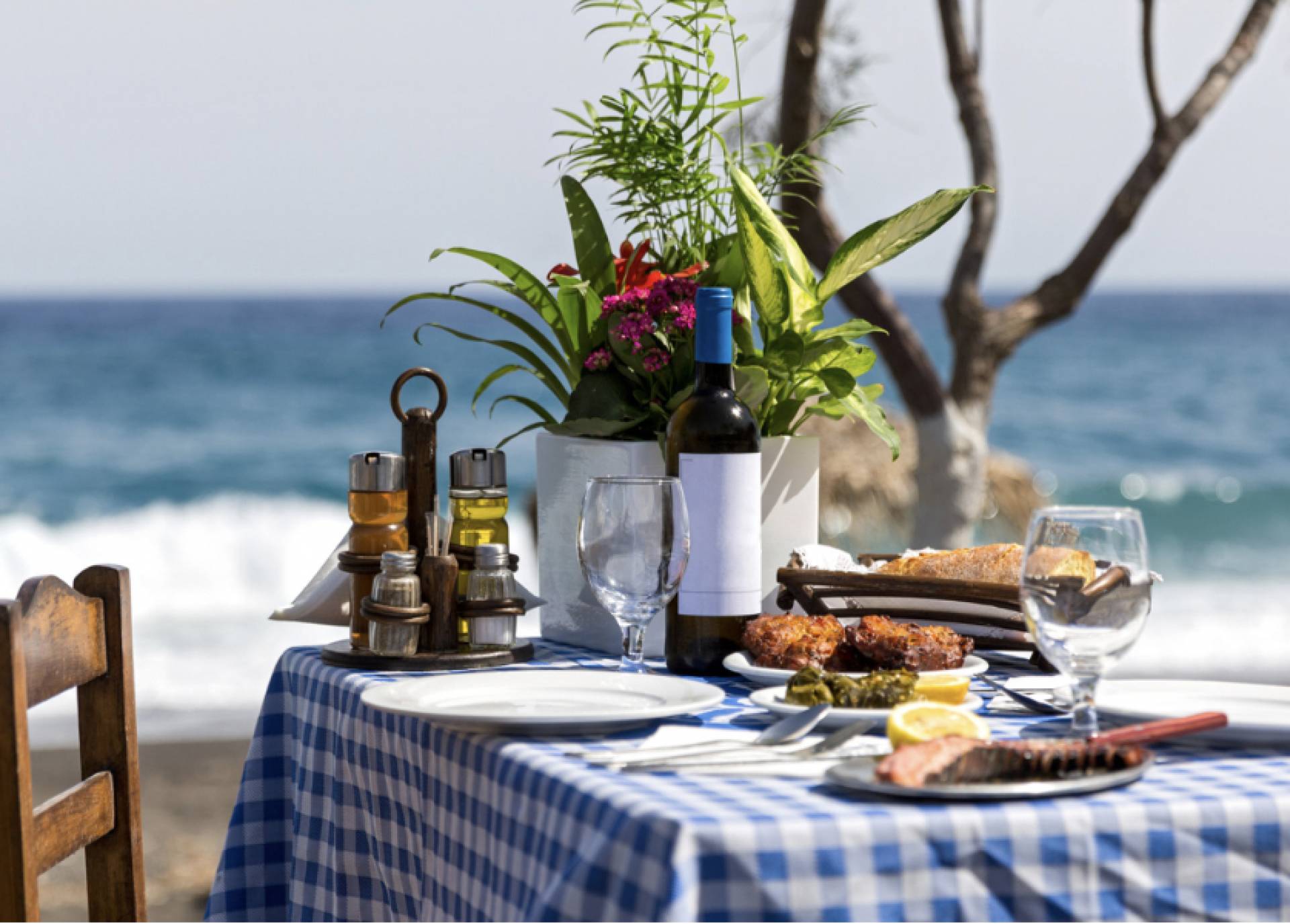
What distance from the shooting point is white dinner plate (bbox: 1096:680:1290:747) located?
1.27 m

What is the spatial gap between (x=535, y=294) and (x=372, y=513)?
0.41 metres

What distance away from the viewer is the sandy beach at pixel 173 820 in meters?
4.84

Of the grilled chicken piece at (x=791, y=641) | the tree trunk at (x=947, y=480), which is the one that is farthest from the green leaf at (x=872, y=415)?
the tree trunk at (x=947, y=480)

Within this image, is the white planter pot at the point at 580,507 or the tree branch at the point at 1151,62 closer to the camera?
the white planter pot at the point at 580,507

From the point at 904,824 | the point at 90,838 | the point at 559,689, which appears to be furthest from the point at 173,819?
the point at 904,824

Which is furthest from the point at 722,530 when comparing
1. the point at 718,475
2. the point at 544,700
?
the point at 544,700

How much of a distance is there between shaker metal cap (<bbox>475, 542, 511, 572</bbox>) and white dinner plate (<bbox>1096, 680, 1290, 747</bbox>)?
64cm

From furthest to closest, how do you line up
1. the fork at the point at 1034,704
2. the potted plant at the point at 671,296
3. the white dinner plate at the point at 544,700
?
the potted plant at the point at 671,296
the fork at the point at 1034,704
the white dinner plate at the point at 544,700

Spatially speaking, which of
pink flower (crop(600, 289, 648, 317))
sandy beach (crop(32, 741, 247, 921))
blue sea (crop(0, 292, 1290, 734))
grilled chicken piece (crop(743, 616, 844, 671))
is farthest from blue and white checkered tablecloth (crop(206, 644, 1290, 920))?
blue sea (crop(0, 292, 1290, 734))

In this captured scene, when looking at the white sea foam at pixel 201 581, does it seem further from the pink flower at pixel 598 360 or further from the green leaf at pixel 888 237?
the green leaf at pixel 888 237

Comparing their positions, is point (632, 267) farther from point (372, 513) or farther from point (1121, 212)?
point (1121, 212)

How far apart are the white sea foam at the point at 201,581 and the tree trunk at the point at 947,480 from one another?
2628mm

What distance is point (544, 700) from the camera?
1.44m

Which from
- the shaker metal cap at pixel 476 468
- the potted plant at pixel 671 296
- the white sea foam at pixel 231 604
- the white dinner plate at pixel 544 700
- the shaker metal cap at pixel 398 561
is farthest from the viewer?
the white sea foam at pixel 231 604
